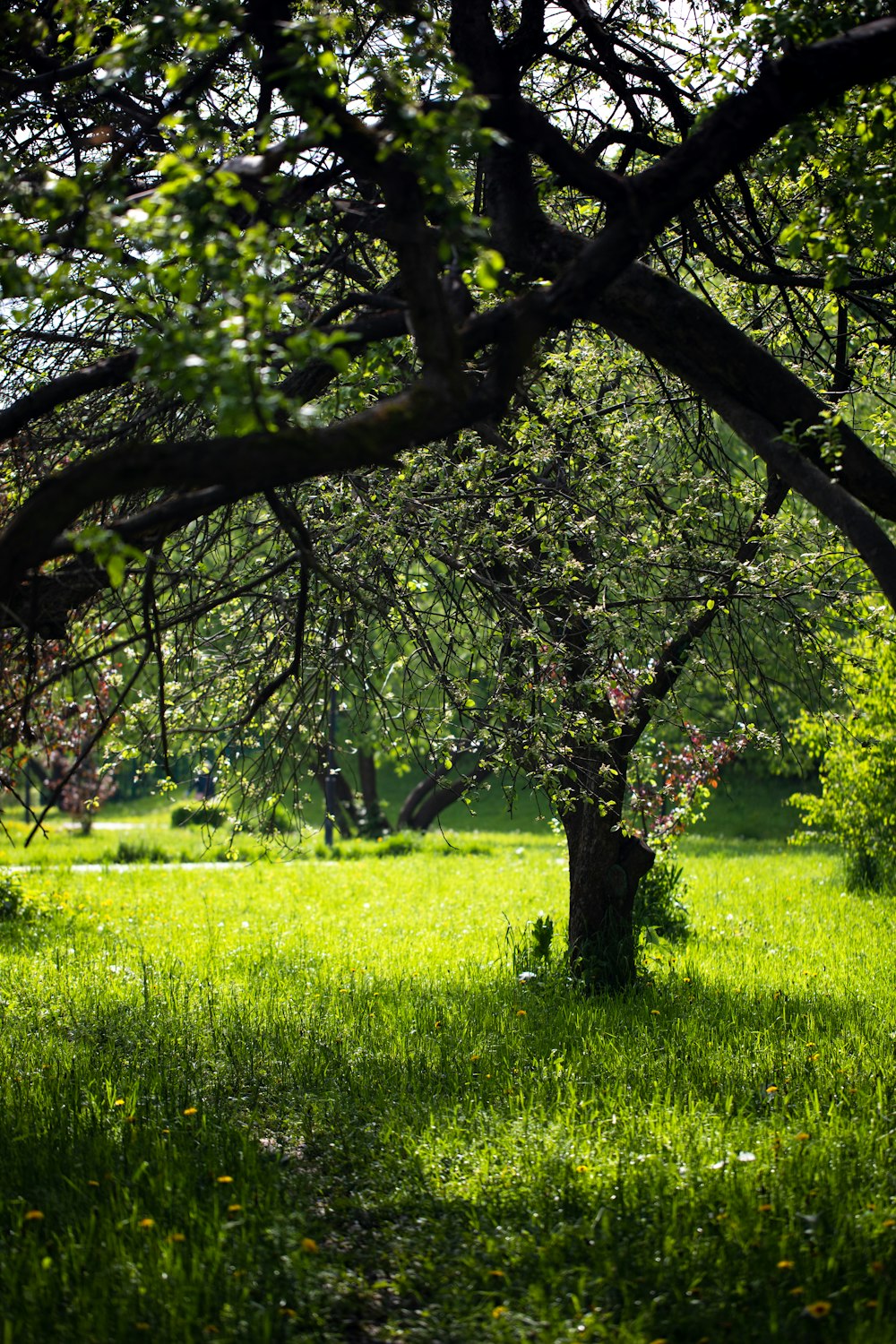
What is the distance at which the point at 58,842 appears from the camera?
23641mm

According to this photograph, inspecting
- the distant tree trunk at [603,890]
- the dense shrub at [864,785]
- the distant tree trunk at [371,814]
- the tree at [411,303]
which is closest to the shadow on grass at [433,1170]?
the distant tree trunk at [603,890]

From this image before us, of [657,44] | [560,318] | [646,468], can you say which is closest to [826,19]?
[560,318]

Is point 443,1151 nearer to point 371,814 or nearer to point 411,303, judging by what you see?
point 411,303

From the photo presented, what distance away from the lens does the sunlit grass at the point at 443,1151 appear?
3.37m

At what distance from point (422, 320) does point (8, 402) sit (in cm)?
Result: 349

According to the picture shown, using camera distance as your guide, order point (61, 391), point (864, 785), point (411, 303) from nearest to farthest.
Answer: point (411, 303), point (61, 391), point (864, 785)

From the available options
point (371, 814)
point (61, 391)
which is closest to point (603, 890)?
point (61, 391)

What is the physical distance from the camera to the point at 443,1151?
14.6ft

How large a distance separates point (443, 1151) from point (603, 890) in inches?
126

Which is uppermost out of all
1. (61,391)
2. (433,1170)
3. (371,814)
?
(61,391)

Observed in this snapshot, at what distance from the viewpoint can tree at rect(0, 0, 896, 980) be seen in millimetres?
3275

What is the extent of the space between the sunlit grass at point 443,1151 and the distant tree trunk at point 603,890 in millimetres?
268

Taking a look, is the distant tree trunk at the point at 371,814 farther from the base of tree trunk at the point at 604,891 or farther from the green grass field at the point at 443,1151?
the base of tree trunk at the point at 604,891

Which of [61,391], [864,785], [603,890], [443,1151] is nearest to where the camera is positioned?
[61,391]
